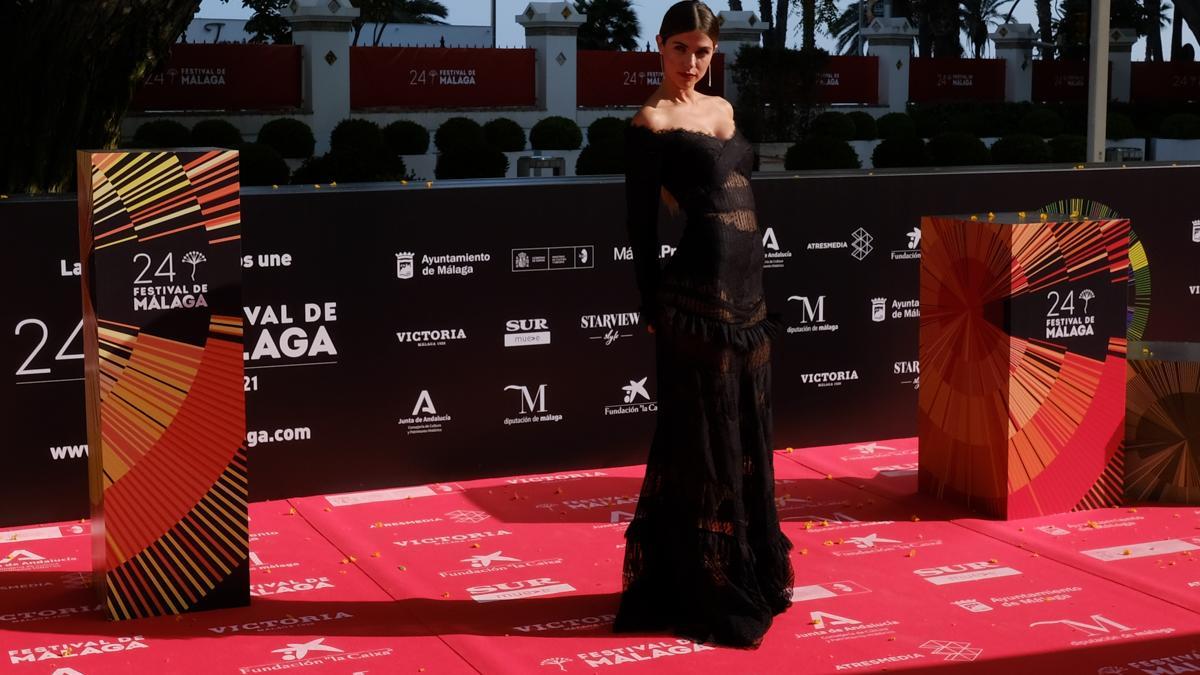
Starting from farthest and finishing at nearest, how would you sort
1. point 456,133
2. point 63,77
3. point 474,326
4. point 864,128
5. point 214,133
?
point 864,128 < point 456,133 < point 214,133 < point 63,77 < point 474,326

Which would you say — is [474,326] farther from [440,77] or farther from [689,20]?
[440,77]

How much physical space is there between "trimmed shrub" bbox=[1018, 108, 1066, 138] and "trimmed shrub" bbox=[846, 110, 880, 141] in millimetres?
3979

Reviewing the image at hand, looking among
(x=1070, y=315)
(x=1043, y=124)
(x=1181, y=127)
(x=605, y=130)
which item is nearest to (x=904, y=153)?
(x=605, y=130)

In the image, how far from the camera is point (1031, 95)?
43188mm

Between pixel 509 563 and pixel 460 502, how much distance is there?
1.06 metres

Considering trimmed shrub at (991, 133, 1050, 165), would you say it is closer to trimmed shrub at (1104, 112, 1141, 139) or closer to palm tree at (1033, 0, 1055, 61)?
trimmed shrub at (1104, 112, 1141, 139)

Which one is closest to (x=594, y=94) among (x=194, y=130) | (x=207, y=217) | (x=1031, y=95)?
(x=194, y=130)

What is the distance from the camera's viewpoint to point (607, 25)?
48.7 meters

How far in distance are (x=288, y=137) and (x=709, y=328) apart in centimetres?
2328

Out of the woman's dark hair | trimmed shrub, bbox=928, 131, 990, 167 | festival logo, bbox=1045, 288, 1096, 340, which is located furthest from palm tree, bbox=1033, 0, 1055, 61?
the woman's dark hair

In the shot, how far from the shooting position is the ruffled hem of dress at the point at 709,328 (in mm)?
5359

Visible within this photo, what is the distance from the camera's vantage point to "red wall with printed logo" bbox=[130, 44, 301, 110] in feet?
94.1

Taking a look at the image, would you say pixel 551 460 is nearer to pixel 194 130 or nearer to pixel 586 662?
pixel 586 662

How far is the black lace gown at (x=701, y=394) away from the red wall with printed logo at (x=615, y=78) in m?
30.1
